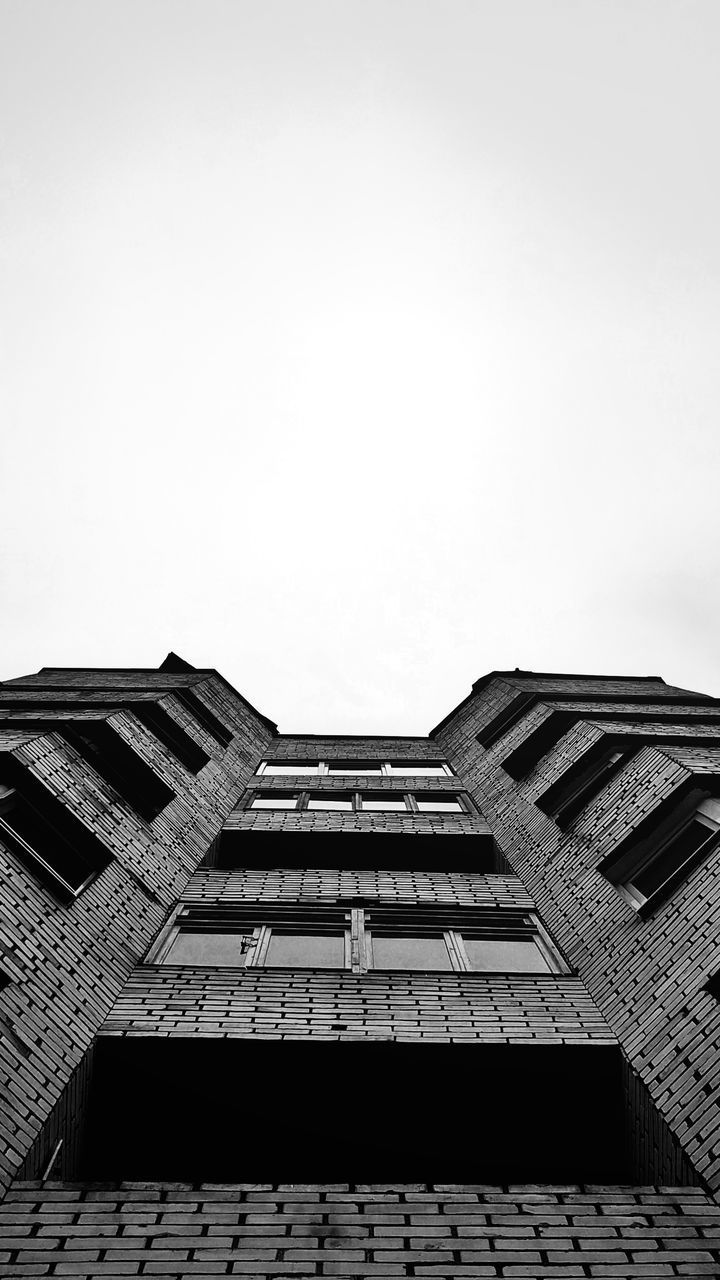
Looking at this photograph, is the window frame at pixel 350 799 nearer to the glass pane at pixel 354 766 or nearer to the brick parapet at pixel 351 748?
the glass pane at pixel 354 766

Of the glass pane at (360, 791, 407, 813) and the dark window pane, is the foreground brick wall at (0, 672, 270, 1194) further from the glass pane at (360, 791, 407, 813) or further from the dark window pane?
the dark window pane

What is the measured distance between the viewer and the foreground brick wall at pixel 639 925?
5371mm

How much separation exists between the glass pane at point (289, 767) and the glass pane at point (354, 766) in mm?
385

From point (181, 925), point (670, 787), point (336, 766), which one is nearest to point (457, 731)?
point (336, 766)

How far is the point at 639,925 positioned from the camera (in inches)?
292

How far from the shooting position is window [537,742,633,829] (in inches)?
413

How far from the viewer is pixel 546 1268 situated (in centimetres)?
390

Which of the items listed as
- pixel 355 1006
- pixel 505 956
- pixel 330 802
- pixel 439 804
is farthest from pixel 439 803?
pixel 355 1006

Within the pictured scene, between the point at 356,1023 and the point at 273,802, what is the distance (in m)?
7.64

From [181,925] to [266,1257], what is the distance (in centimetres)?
495

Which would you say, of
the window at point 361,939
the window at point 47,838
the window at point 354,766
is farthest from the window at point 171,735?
the window at point 361,939

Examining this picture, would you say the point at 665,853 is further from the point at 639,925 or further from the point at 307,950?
the point at 307,950

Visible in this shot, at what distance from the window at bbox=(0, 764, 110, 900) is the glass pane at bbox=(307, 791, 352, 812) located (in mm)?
5495

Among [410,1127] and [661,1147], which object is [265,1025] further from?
[661,1147]
